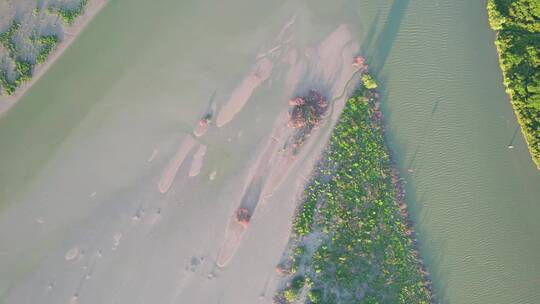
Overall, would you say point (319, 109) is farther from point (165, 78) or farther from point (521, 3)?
point (521, 3)

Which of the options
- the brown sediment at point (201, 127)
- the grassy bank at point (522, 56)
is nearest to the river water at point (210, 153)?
the brown sediment at point (201, 127)

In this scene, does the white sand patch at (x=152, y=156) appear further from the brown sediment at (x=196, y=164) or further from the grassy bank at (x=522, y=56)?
the grassy bank at (x=522, y=56)

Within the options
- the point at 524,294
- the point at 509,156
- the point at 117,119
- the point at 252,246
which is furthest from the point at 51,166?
the point at 524,294

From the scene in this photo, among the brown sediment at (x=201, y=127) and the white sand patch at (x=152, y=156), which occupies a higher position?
the brown sediment at (x=201, y=127)

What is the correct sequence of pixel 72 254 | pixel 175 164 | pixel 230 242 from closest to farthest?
pixel 72 254, pixel 230 242, pixel 175 164

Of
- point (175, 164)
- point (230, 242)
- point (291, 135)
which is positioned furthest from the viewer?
point (291, 135)

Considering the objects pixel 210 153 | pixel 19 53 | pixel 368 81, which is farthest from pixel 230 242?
pixel 19 53

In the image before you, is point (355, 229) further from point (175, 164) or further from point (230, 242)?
point (175, 164)
